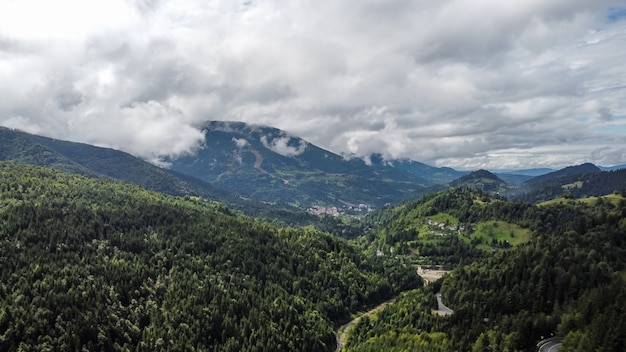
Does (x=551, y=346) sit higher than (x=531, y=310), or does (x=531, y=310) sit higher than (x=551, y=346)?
(x=551, y=346)

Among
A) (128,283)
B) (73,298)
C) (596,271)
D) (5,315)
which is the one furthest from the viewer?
(128,283)

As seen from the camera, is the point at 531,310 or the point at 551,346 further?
the point at 531,310

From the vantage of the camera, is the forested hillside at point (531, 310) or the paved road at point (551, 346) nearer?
the forested hillside at point (531, 310)

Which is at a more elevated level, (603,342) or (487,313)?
(603,342)

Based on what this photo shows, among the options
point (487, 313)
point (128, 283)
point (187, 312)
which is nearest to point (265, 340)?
point (187, 312)

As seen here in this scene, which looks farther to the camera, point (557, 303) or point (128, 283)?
point (128, 283)

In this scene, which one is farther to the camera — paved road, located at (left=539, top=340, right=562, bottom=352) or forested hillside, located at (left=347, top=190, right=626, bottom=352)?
paved road, located at (left=539, top=340, right=562, bottom=352)

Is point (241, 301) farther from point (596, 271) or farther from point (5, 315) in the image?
point (596, 271)

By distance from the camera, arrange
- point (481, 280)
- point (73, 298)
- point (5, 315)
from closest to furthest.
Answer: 1. point (5, 315)
2. point (73, 298)
3. point (481, 280)
